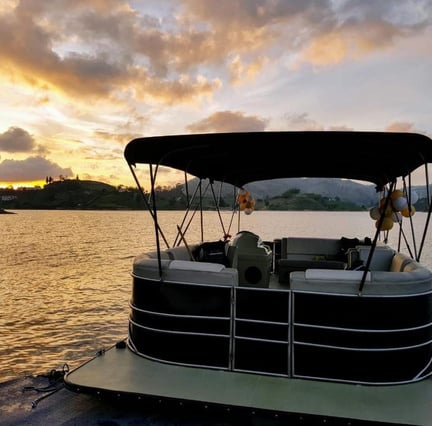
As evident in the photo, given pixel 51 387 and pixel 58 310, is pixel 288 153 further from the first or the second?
pixel 58 310

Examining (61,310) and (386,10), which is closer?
(386,10)

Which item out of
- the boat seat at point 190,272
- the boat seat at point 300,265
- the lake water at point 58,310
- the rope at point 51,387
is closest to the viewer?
the boat seat at point 190,272

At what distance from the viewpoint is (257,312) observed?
186 inches

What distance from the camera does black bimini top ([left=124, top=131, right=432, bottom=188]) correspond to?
4453mm

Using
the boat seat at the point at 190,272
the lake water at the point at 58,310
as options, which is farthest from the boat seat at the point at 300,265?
the lake water at the point at 58,310

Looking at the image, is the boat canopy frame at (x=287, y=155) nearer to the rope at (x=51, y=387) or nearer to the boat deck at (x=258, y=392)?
the boat deck at (x=258, y=392)

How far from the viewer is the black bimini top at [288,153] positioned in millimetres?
4453

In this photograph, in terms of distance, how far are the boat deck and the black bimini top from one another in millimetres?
2295

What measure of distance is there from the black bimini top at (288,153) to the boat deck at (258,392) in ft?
7.53

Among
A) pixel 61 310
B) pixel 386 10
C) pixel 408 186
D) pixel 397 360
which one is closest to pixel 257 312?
pixel 397 360

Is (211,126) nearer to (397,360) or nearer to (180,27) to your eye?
(180,27)

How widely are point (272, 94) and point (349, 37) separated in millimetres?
2152

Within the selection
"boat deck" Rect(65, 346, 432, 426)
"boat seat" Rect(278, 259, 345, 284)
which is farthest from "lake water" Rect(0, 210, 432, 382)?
"boat seat" Rect(278, 259, 345, 284)

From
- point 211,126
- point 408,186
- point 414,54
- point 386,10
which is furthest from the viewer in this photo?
point 211,126
